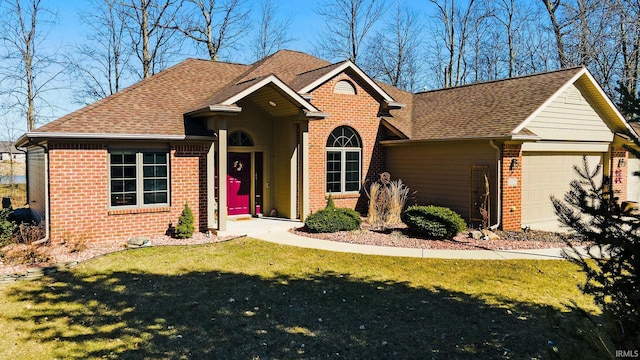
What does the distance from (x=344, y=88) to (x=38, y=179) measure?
10.3 m

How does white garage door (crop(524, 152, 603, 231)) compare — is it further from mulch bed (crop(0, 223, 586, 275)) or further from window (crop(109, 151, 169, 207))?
window (crop(109, 151, 169, 207))

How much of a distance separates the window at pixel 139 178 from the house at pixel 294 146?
0.03 meters

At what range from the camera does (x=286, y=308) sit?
258 inches

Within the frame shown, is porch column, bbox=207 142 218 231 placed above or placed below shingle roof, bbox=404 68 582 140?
below

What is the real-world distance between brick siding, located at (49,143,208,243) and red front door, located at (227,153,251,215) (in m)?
2.22

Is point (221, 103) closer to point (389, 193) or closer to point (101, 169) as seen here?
point (101, 169)

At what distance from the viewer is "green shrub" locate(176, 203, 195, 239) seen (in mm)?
11797

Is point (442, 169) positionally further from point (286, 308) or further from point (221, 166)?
point (286, 308)

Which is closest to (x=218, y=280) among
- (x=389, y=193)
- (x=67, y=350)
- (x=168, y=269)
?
A: (x=168, y=269)

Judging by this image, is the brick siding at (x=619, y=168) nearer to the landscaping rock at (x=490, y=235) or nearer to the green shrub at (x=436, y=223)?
the landscaping rock at (x=490, y=235)

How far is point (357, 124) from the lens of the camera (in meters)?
15.7

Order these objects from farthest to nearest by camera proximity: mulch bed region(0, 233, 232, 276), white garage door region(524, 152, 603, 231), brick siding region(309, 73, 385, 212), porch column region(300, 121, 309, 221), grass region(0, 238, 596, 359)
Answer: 1. brick siding region(309, 73, 385, 212)
2. white garage door region(524, 152, 603, 231)
3. porch column region(300, 121, 309, 221)
4. mulch bed region(0, 233, 232, 276)
5. grass region(0, 238, 596, 359)

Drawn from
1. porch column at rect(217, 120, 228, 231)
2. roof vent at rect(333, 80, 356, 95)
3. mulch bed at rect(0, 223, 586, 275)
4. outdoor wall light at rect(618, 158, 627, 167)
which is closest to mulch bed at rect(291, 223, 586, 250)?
mulch bed at rect(0, 223, 586, 275)

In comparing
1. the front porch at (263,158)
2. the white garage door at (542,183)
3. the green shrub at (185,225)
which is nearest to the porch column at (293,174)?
the front porch at (263,158)
